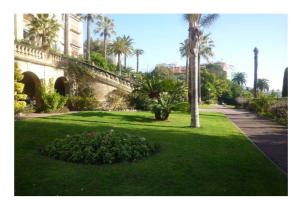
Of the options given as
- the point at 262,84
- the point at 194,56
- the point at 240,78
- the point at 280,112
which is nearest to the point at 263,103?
the point at 280,112

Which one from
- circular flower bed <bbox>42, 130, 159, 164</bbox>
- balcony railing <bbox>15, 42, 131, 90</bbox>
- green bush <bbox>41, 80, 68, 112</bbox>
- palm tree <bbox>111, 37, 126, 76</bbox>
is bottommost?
circular flower bed <bbox>42, 130, 159, 164</bbox>

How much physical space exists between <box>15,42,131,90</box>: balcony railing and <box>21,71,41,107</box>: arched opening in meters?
1.05

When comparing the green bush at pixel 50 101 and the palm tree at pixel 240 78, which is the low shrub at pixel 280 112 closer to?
the green bush at pixel 50 101

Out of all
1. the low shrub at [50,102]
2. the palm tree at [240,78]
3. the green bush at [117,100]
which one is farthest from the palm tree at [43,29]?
the palm tree at [240,78]

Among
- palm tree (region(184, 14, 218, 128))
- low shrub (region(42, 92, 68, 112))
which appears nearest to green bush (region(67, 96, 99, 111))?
low shrub (region(42, 92, 68, 112))

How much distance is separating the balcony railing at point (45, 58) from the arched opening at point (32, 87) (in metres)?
1.05

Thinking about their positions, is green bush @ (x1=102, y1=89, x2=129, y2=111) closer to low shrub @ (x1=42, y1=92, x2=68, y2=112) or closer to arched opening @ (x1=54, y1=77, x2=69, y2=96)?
arched opening @ (x1=54, y1=77, x2=69, y2=96)

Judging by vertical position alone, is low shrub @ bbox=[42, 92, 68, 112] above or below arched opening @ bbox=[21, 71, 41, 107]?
below

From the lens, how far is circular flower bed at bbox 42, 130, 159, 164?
6961 mm

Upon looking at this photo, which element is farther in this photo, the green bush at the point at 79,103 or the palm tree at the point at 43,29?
the palm tree at the point at 43,29

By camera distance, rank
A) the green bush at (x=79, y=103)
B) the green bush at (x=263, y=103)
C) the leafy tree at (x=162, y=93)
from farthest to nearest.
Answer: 1. the green bush at (x=263, y=103)
2. the green bush at (x=79, y=103)
3. the leafy tree at (x=162, y=93)

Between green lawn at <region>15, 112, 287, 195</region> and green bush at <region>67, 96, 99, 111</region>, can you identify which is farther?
green bush at <region>67, 96, 99, 111</region>

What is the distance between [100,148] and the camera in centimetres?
715

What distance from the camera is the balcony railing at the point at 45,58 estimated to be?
54.3ft
